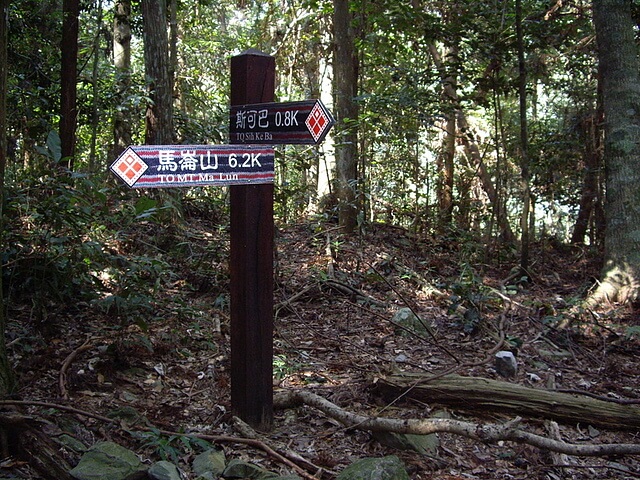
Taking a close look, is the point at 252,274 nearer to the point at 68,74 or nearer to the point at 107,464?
the point at 107,464

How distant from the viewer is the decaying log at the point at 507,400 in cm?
457

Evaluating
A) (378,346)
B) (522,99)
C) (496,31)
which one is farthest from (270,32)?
(378,346)

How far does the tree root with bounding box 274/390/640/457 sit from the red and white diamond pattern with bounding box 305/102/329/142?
187 centimetres

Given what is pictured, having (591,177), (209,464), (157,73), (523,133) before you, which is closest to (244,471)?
(209,464)

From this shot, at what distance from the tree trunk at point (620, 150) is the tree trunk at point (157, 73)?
19.8 feet

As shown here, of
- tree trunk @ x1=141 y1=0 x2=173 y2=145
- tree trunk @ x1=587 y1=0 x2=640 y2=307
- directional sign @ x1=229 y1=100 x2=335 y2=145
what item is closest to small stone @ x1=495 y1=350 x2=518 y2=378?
tree trunk @ x1=587 y1=0 x2=640 y2=307

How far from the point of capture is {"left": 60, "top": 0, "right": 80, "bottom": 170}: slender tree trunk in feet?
26.2

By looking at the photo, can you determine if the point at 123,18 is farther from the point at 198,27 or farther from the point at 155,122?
the point at 198,27

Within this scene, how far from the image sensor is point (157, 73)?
8758mm

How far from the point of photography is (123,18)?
1028 centimetres

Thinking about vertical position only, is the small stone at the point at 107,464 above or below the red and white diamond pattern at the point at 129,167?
below

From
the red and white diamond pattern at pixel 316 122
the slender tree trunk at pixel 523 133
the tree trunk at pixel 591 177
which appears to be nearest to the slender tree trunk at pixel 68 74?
the red and white diamond pattern at pixel 316 122

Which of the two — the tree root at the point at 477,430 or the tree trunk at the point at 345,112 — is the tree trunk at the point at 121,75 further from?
the tree root at the point at 477,430

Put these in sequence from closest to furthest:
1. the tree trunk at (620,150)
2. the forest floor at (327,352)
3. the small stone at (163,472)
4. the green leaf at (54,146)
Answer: the small stone at (163,472)
the forest floor at (327,352)
the green leaf at (54,146)
the tree trunk at (620,150)
